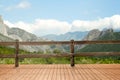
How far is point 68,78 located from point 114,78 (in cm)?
176

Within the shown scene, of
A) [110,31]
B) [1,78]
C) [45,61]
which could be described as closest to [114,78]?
[1,78]

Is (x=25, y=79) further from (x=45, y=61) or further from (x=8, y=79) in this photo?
(x=45, y=61)

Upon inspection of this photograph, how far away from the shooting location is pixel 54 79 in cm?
980

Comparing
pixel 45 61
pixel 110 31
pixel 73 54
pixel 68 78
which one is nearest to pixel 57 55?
pixel 73 54

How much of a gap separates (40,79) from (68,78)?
110 cm

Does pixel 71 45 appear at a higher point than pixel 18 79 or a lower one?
higher

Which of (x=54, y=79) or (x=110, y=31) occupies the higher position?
(x=110, y=31)

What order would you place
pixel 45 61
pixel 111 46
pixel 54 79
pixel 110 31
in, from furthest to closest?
pixel 110 31 → pixel 111 46 → pixel 45 61 → pixel 54 79

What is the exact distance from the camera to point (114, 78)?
1014cm

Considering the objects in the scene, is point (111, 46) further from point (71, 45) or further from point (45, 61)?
point (71, 45)

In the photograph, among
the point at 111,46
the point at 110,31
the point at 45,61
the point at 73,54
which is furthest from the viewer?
the point at 110,31

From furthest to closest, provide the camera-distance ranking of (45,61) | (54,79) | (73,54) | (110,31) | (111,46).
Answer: (110,31) → (111,46) → (45,61) → (73,54) → (54,79)

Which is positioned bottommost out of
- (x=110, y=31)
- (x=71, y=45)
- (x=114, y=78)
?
(x=114, y=78)

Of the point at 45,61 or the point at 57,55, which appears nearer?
the point at 57,55
